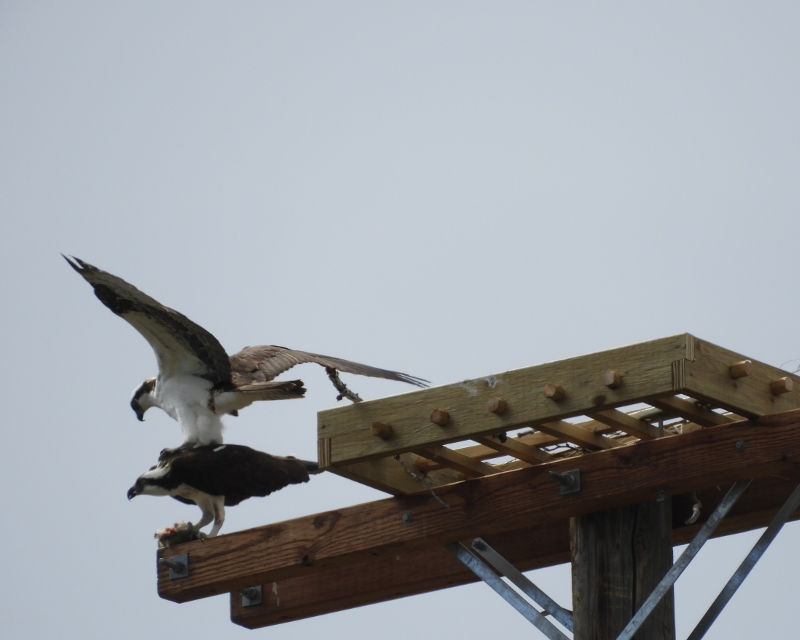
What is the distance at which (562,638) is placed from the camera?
397cm

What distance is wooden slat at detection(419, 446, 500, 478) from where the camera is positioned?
4.19m

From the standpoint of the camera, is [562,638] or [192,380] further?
[192,380]

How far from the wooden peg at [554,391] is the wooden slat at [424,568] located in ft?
2.84

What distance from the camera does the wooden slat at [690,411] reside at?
3707 mm

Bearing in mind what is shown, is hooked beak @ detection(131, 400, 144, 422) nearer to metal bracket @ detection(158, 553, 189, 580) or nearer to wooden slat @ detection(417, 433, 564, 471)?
metal bracket @ detection(158, 553, 189, 580)

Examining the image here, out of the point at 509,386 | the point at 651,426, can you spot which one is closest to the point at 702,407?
the point at 651,426

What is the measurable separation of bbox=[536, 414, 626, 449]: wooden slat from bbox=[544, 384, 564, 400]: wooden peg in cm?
20

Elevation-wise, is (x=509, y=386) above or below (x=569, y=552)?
above

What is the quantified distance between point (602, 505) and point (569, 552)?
71 centimetres

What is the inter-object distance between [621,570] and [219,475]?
2.00m

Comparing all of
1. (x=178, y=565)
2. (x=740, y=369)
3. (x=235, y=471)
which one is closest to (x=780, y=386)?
(x=740, y=369)

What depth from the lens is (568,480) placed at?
3.98 meters

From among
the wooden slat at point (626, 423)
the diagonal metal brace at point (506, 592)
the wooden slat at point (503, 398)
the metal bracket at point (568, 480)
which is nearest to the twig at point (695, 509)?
the wooden slat at point (626, 423)

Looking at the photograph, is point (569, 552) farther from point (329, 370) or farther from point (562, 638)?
point (329, 370)
